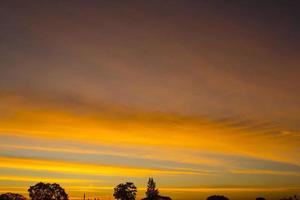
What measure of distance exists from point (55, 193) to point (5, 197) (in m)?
17.5

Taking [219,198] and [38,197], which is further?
[219,198]

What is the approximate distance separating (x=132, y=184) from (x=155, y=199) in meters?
12.7

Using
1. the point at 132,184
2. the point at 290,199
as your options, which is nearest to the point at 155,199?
the point at 132,184

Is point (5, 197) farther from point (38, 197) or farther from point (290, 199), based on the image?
point (290, 199)

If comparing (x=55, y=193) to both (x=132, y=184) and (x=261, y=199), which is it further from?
(x=261, y=199)

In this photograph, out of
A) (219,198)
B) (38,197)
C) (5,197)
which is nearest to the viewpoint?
(5,197)

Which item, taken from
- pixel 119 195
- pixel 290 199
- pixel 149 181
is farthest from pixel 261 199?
pixel 119 195

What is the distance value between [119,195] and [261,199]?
174 feet

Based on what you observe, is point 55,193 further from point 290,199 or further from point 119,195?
point 290,199

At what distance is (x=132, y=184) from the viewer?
168 m

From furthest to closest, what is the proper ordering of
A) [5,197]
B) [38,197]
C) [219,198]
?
[219,198] → [38,197] → [5,197]

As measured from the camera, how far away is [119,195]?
551ft

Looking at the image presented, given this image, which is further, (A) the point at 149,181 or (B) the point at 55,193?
(A) the point at 149,181

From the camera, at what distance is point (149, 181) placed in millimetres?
170750
